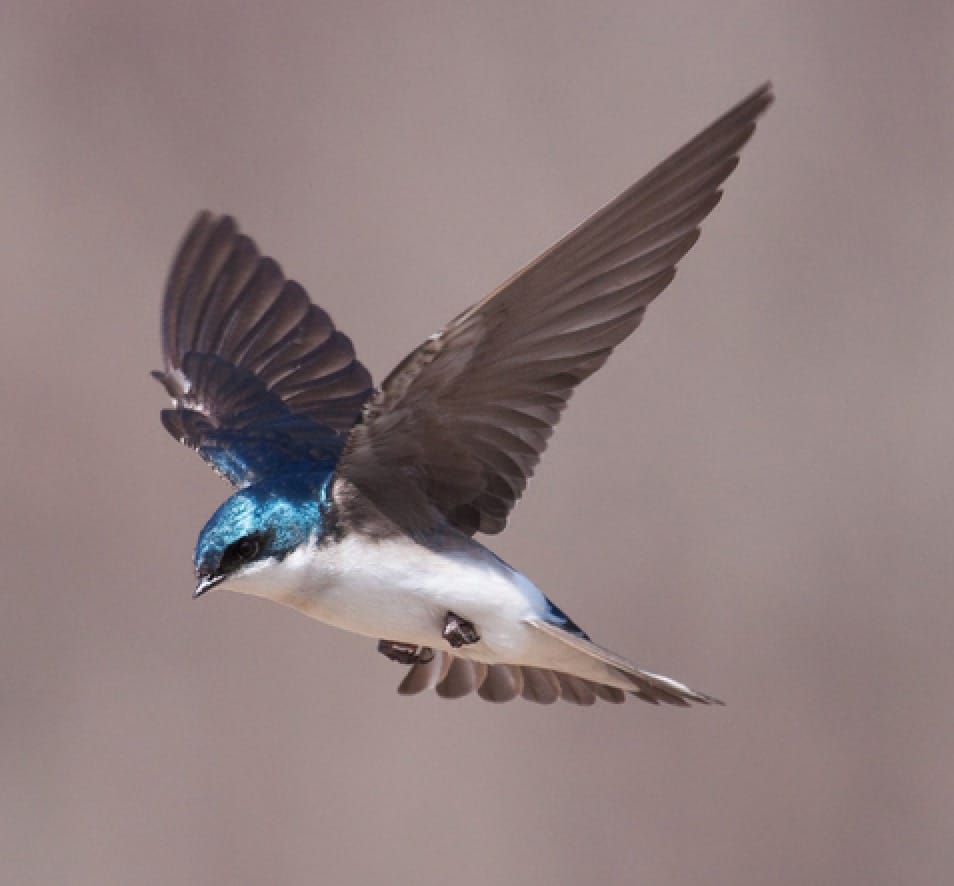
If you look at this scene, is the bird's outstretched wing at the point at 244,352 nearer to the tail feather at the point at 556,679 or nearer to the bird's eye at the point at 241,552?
the tail feather at the point at 556,679

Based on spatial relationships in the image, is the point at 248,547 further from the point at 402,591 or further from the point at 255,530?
the point at 402,591

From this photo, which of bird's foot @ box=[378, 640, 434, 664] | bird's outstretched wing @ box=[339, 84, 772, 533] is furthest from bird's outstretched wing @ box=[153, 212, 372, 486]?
bird's outstretched wing @ box=[339, 84, 772, 533]

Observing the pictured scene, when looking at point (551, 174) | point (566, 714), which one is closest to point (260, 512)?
point (566, 714)

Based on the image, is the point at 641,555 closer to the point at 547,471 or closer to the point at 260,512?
the point at 547,471

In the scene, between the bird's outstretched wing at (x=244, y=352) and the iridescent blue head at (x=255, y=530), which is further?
the bird's outstretched wing at (x=244, y=352)

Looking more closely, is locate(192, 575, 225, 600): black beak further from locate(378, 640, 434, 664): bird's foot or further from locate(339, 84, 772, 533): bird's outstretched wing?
locate(378, 640, 434, 664): bird's foot

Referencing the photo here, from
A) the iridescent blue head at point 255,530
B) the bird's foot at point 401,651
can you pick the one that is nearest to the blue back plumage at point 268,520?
the iridescent blue head at point 255,530
